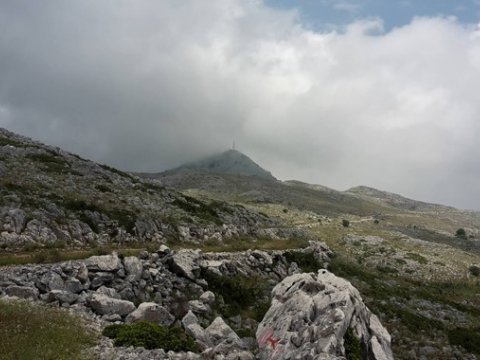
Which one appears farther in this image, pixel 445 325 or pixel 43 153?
pixel 43 153

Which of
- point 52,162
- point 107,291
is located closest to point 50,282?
point 107,291

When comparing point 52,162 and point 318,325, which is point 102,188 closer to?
point 52,162

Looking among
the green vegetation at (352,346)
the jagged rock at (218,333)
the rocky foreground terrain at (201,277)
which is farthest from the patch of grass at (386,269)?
the green vegetation at (352,346)

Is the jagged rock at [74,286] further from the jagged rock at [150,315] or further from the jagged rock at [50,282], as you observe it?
the jagged rock at [150,315]

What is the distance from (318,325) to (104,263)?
17506mm

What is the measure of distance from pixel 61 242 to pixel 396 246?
73.8 meters

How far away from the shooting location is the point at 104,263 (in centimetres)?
3031

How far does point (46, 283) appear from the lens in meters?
25.7

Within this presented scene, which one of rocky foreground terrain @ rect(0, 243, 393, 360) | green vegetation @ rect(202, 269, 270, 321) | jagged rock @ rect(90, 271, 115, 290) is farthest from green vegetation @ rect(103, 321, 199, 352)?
green vegetation @ rect(202, 269, 270, 321)

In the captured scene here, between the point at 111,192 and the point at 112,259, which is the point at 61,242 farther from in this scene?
the point at 111,192

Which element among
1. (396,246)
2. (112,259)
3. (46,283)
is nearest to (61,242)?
(112,259)

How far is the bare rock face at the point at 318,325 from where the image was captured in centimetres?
1723

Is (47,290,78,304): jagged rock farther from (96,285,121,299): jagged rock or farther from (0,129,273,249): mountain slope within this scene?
(0,129,273,249): mountain slope

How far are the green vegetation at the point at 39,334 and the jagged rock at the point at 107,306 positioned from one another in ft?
7.97
